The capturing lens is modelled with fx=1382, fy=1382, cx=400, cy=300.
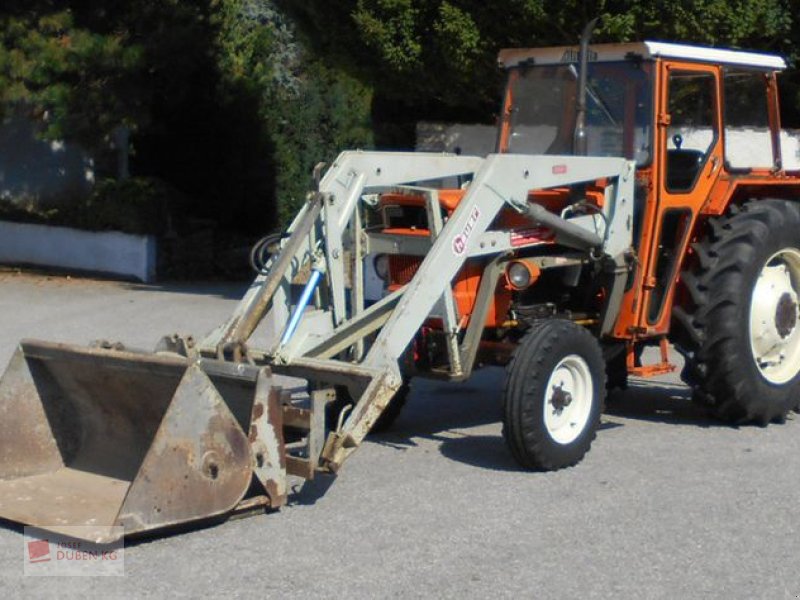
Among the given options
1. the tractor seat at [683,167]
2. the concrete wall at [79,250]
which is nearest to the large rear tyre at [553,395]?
the tractor seat at [683,167]

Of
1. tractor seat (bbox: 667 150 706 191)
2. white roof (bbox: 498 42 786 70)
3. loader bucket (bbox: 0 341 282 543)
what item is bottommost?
loader bucket (bbox: 0 341 282 543)

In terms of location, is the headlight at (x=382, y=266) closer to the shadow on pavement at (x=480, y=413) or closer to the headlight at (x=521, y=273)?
the headlight at (x=521, y=273)

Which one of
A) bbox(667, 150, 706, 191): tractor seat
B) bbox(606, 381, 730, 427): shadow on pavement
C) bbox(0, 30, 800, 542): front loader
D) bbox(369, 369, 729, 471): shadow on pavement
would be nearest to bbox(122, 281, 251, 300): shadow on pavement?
bbox(369, 369, 729, 471): shadow on pavement

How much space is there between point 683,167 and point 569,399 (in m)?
1.97

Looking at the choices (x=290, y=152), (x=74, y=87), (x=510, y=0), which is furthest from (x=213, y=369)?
(x=290, y=152)

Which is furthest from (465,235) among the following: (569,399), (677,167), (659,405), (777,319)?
(659,405)

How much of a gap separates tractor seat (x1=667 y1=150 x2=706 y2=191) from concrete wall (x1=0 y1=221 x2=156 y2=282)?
10.6 meters

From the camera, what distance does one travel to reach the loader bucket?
615 centimetres

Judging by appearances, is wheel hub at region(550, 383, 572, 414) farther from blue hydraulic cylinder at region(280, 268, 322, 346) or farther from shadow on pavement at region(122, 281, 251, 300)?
shadow on pavement at region(122, 281, 251, 300)

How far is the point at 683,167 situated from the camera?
347 inches

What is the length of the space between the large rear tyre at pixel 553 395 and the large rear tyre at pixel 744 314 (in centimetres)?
103

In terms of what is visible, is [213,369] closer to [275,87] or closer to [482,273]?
[482,273]

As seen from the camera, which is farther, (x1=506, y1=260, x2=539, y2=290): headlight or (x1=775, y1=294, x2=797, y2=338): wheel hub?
(x1=775, y1=294, x2=797, y2=338): wheel hub

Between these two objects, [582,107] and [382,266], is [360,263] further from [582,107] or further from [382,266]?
[582,107]
